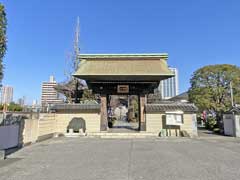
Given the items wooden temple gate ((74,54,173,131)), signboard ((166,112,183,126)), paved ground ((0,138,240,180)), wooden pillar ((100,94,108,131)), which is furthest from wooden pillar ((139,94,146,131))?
paved ground ((0,138,240,180))

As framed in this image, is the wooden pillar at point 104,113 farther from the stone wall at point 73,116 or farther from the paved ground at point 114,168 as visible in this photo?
the paved ground at point 114,168

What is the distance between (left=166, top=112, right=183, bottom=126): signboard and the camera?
1359cm

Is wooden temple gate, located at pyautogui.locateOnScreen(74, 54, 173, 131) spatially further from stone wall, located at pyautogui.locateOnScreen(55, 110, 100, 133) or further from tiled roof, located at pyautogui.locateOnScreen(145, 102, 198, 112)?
tiled roof, located at pyautogui.locateOnScreen(145, 102, 198, 112)

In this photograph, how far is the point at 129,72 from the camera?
48.0ft

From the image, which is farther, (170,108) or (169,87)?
(169,87)

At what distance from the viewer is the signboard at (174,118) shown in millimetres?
13586

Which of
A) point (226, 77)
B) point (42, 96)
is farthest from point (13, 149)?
point (42, 96)

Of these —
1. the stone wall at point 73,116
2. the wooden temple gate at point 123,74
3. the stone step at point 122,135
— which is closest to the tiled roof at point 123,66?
the wooden temple gate at point 123,74

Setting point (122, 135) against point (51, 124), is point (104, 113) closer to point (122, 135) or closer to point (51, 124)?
point (122, 135)

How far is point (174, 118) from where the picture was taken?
1373 cm

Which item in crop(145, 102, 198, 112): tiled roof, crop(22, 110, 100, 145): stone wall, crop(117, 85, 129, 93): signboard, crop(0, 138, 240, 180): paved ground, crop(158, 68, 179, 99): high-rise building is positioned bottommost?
crop(0, 138, 240, 180): paved ground

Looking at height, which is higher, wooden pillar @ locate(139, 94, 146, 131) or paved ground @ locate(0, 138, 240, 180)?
wooden pillar @ locate(139, 94, 146, 131)

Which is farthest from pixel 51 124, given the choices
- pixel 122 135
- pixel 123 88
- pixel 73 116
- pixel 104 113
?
pixel 123 88

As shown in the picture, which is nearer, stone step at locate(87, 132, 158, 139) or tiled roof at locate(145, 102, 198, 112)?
stone step at locate(87, 132, 158, 139)
